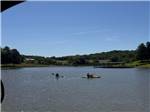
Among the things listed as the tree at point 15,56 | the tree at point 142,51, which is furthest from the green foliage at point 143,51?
the tree at point 15,56

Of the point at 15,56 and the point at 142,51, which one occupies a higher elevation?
the point at 142,51

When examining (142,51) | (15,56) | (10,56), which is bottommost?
(10,56)

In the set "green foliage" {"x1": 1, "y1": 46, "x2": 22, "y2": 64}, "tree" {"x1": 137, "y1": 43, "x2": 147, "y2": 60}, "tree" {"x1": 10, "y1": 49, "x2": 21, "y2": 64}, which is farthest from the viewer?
"tree" {"x1": 137, "y1": 43, "x2": 147, "y2": 60}

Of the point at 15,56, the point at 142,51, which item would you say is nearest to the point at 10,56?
the point at 15,56

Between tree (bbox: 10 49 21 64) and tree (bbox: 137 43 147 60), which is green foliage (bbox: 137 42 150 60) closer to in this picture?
tree (bbox: 137 43 147 60)

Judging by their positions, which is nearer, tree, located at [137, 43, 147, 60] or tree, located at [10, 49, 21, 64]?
tree, located at [10, 49, 21, 64]

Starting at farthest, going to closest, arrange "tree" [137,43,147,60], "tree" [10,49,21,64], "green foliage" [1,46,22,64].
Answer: "tree" [137,43,147,60] < "tree" [10,49,21,64] < "green foliage" [1,46,22,64]

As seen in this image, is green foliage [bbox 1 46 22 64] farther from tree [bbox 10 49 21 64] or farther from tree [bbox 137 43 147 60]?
tree [bbox 137 43 147 60]

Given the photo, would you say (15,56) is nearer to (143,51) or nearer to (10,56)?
(10,56)

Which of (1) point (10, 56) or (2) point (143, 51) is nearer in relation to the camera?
(1) point (10, 56)

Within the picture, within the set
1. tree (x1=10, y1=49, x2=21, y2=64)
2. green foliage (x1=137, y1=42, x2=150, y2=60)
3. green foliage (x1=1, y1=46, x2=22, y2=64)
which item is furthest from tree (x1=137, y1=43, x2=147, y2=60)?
green foliage (x1=1, y1=46, x2=22, y2=64)

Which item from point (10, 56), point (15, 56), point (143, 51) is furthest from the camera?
point (143, 51)

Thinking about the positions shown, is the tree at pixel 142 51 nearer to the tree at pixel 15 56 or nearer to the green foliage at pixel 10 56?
the tree at pixel 15 56

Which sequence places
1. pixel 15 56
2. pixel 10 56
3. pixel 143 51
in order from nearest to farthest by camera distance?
pixel 10 56, pixel 15 56, pixel 143 51
